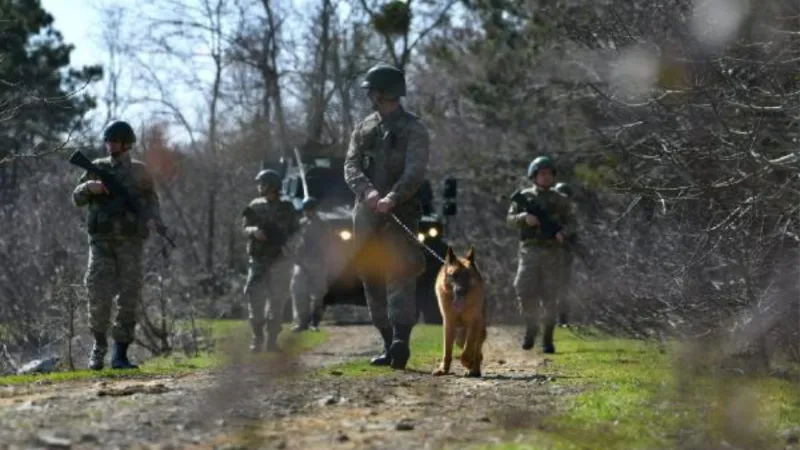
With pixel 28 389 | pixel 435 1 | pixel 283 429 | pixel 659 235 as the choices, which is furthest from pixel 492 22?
pixel 283 429

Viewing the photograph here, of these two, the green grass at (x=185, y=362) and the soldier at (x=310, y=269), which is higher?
the soldier at (x=310, y=269)

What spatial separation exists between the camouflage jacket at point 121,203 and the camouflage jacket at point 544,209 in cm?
472

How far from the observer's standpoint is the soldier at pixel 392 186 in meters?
12.4

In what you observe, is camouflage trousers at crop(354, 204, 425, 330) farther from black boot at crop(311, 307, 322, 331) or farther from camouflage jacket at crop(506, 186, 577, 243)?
black boot at crop(311, 307, 322, 331)

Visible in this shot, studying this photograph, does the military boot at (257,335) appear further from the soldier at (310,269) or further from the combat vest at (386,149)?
the soldier at (310,269)

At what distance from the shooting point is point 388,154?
41.0 ft

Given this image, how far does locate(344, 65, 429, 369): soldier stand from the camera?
12352 mm

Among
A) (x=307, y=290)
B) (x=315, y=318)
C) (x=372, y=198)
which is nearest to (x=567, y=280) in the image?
(x=372, y=198)

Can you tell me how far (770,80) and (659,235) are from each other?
4.21 metres

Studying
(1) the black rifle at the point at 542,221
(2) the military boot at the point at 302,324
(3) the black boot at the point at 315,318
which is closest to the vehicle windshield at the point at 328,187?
(3) the black boot at the point at 315,318

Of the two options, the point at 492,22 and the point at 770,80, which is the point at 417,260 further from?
the point at 492,22

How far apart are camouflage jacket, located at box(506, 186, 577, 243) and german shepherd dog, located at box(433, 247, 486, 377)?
4564mm

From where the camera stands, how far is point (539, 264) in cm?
1705

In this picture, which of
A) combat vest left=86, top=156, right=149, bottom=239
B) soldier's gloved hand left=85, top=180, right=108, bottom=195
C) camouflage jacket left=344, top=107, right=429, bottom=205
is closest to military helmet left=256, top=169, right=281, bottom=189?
combat vest left=86, top=156, right=149, bottom=239
